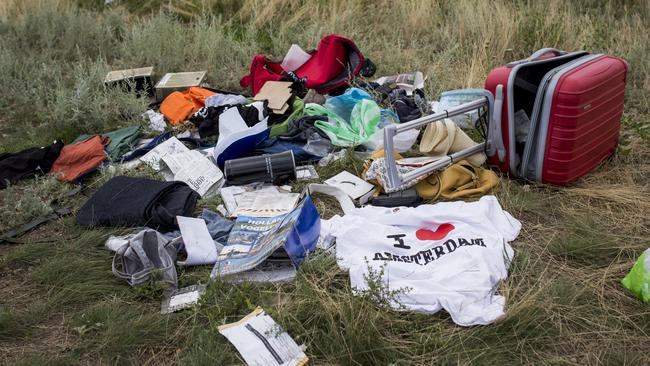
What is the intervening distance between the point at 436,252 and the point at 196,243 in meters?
1.36

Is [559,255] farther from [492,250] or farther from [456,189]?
[456,189]

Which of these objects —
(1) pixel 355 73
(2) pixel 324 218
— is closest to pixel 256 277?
(2) pixel 324 218

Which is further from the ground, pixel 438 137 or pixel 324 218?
pixel 438 137

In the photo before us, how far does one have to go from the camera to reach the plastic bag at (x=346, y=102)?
500 centimetres

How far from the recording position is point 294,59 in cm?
583

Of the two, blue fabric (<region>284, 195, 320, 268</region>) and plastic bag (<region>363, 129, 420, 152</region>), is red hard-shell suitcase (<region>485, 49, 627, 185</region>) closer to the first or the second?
plastic bag (<region>363, 129, 420, 152</region>)

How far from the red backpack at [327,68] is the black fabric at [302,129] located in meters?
0.85

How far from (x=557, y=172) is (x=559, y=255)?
0.71 metres

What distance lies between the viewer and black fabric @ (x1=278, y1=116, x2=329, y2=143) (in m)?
4.60

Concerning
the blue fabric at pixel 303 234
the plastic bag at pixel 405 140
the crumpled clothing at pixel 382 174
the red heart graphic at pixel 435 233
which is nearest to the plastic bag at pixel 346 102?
the plastic bag at pixel 405 140

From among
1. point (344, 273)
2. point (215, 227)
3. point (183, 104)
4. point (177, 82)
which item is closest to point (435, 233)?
point (344, 273)

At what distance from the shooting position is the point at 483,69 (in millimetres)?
5562

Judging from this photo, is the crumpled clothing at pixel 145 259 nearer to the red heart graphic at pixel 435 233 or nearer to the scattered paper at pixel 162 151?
the scattered paper at pixel 162 151

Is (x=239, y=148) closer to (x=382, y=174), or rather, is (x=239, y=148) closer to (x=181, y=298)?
(x=382, y=174)
